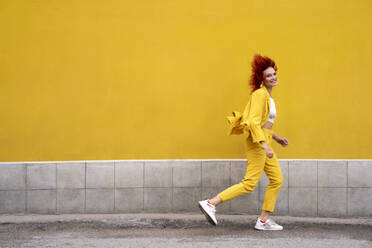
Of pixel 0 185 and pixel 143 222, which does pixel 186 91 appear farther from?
pixel 0 185

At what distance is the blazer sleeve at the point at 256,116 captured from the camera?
18.8 ft

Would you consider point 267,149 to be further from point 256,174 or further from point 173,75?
point 173,75

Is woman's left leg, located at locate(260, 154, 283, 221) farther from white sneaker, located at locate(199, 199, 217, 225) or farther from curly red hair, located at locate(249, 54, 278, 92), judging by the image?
curly red hair, located at locate(249, 54, 278, 92)

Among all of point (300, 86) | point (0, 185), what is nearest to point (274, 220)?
point (300, 86)

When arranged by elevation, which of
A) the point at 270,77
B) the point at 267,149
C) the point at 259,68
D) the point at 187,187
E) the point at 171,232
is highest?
the point at 259,68

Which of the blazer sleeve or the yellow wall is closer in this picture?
the blazer sleeve

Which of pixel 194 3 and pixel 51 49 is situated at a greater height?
pixel 194 3

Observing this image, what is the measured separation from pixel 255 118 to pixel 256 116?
0.09 feet

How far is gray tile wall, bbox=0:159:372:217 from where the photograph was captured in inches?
265

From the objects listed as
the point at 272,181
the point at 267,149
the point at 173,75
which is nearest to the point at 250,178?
the point at 272,181

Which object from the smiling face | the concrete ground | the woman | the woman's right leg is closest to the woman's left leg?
the woman

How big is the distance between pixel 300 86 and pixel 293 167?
1001 mm

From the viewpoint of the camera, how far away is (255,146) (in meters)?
6.00

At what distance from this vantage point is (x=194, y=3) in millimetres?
6879
